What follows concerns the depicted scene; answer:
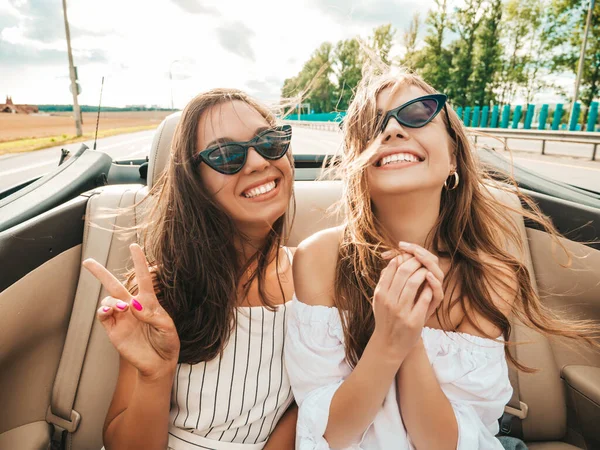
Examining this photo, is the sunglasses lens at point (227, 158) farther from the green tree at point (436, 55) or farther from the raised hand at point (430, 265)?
the green tree at point (436, 55)

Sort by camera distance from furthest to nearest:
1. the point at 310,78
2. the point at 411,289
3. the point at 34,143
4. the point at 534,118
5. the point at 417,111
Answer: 1. the point at 534,118
2. the point at 34,143
3. the point at 310,78
4. the point at 417,111
5. the point at 411,289

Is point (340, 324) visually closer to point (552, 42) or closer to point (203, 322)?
point (203, 322)

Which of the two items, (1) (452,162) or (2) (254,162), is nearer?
(2) (254,162)

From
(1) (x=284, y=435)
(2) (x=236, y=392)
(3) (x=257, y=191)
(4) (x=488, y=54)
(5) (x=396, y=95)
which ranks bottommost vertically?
(1) (x=284, y=435)

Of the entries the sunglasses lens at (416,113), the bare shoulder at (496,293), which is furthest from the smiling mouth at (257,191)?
the bare shoulder at (496,293)

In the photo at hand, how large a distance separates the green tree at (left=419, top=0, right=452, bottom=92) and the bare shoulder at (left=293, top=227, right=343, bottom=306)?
28.3 metres

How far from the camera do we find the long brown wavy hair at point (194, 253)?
1.36 meters

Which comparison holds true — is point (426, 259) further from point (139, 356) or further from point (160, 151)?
point (160, 151)

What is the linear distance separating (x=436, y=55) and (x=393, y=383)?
3127cm

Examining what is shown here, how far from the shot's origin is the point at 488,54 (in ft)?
87.9

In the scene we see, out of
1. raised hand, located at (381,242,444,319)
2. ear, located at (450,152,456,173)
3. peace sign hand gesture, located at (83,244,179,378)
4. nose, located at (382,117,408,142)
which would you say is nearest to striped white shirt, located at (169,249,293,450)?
peace sign hand gesture, located at (83,244,179,378)

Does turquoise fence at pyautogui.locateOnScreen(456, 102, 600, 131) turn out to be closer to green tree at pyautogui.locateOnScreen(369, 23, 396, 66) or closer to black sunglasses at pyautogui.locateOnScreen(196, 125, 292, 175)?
green tree at pyautogui.locateOnScreen(369, 23, 396, 66)

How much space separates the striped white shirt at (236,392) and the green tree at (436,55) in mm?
28555

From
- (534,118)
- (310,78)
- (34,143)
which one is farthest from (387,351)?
(534,118)
